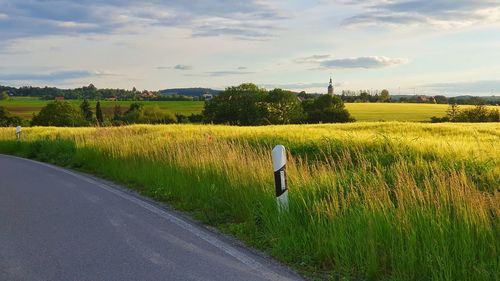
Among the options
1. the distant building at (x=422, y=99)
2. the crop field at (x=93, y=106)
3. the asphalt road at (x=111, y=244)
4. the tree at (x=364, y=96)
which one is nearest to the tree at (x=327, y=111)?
the crop field at (x=93, y=106)

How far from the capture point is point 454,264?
432cm

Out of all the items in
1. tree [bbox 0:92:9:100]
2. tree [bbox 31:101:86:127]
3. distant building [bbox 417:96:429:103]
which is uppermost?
tree [bbox 0:92:9:100]

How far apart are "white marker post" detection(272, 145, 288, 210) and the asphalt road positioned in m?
0.87

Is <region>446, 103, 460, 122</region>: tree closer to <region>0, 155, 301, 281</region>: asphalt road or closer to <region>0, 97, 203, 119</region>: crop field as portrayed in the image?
<region>0, 97, 203, 119</region>: crop field

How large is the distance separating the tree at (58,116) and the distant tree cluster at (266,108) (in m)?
23.6

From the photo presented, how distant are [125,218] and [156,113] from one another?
272ft

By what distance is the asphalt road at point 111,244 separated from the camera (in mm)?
4852

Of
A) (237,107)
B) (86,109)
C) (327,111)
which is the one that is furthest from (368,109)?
(86,109)

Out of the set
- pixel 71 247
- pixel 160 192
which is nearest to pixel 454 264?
pixel 71 247

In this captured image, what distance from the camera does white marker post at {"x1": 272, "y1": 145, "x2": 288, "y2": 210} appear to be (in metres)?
6.38

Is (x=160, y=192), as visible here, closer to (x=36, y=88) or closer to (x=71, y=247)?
(x=71, y=247)

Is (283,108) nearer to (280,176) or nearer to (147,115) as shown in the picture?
(147,115)

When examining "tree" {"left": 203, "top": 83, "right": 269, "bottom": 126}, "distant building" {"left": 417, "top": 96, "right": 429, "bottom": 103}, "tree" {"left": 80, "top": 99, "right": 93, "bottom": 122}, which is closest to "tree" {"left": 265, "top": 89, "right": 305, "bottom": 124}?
"tree" {"left": 203, "top": 83, "right": 269, "bottom": 126}

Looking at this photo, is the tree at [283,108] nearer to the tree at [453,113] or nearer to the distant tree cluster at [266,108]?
the distant tree cluster at [266,108]
